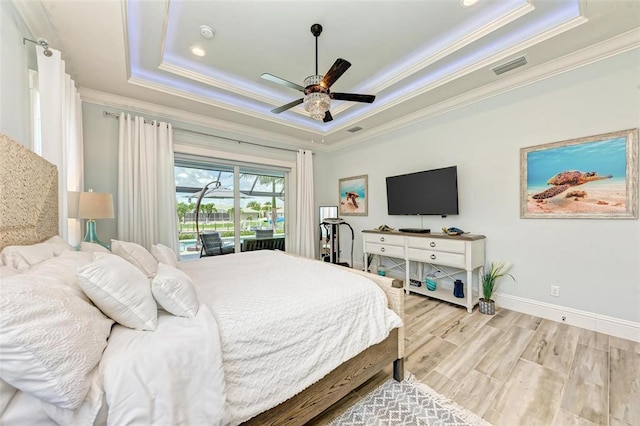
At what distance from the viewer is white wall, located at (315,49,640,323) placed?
7.55 feet

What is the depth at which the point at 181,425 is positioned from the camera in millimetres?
951

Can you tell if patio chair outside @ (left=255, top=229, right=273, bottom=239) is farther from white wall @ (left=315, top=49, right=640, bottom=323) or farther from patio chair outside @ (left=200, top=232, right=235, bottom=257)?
white wall @ (left=315, top=49, right=640, bottom=323)

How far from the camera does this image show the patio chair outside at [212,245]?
4.06 meters

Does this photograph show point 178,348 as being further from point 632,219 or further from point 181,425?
point 632,219

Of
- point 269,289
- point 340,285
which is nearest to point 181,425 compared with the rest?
point 269,289

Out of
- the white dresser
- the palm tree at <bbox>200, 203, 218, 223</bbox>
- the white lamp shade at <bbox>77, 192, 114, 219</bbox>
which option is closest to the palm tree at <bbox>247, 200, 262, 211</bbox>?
the palm tree at <bbox>200, 203, 218, 223</bbox>

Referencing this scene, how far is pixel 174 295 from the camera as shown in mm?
1213

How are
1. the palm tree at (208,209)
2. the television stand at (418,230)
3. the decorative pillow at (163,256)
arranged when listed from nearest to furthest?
the decorative pillow at (163,256)
the television stand at (418,230)
the palm tree at (208,209)

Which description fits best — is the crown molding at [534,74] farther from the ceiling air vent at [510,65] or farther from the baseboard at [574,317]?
Result: the baseboard at [574,317]

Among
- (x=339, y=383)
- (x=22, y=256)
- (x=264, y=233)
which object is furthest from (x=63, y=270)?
(x=264, y=233)

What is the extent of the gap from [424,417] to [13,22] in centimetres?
381

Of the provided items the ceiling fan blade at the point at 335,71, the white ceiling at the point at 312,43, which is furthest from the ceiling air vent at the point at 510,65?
the ceiling fan blade at the point at 335,71

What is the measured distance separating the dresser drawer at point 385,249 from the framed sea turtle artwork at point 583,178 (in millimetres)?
1492

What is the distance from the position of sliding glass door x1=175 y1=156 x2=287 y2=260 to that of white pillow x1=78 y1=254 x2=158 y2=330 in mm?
2906
